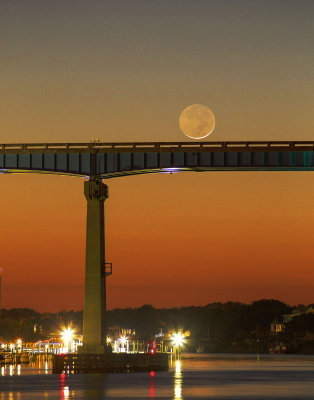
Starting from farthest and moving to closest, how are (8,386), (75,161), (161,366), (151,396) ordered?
(161,366) < (75,161) < (8,386) < (151,396)

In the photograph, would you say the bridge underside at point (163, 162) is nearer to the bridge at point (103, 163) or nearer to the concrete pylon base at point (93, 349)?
the bridge at point (103, 163)

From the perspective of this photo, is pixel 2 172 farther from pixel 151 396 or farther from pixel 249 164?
pixel 151 396

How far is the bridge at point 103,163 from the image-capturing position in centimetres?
9862

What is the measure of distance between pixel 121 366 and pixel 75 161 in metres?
23.3

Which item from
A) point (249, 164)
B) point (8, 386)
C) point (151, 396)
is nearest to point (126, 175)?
point (249, 164)

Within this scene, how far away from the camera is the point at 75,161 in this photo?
336ft

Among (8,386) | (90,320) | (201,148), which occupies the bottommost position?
(8,386)

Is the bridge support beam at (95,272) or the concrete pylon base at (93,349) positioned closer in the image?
the bridge support beam at (95,272)

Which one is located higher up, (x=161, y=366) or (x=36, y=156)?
(x=36, y=156)

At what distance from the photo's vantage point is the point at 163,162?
101625 mm

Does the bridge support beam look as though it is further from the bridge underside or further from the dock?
the bridge underside

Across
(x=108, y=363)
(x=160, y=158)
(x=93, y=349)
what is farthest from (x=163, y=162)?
(x=108, y=363)

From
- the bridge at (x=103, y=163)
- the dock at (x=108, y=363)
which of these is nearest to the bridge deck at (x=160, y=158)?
the bridge at (x=103, y=163)

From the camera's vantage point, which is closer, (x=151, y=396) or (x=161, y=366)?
(x=151, y=396)
